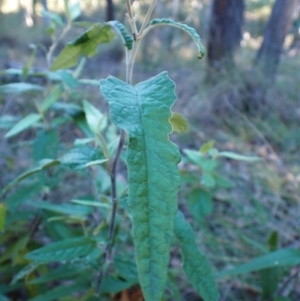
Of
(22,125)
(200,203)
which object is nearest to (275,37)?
(200,203)

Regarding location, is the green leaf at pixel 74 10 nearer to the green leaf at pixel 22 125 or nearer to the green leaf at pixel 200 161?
the green leaf at pixel 22 125

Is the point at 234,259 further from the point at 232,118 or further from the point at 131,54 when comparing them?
the point at 232,118

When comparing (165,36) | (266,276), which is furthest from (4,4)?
(266,276)

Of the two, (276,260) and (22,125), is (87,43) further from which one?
(276,260)

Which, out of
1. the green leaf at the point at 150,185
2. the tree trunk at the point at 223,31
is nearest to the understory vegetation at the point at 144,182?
the green leaf at the point at 150,185

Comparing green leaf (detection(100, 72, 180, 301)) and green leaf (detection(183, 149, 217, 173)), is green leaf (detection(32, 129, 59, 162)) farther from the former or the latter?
green leaf (detection(100, 72, 180, 301))
